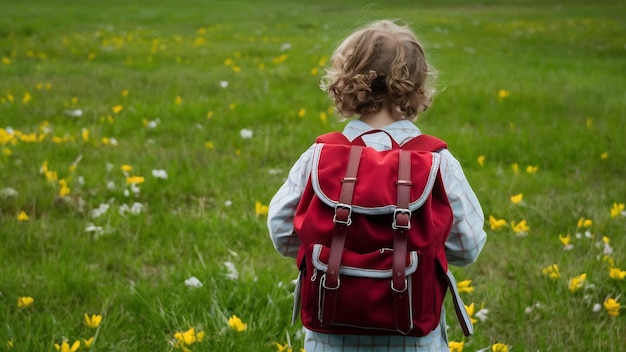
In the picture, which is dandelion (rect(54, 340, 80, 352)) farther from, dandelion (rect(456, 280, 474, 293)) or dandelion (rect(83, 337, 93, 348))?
dandelion (rect(456, 280, 474, 293))

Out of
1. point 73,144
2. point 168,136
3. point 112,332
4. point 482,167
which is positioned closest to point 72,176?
point 73,144

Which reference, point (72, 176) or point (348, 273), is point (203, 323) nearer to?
point (348, 273)

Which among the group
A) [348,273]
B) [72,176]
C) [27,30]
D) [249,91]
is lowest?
[27,30]

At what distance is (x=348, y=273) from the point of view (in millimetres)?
1882

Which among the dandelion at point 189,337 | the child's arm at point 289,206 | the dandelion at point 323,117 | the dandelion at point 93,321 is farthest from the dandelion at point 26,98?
the child's arm at point 289,206

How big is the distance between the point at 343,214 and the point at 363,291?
0.20m

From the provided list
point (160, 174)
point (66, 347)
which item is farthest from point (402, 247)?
point (160, 174)

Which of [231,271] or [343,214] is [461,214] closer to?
[343,214]

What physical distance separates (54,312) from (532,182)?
3.22 metres

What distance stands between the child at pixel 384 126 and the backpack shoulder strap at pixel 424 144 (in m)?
0.02

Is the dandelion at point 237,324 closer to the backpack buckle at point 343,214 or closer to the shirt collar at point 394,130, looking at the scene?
the shirt collar at point 394,130

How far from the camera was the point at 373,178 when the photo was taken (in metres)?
1.89

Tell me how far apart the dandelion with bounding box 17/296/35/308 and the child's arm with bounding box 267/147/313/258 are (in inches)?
55.9

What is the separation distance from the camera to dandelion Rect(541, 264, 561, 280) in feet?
11.6
